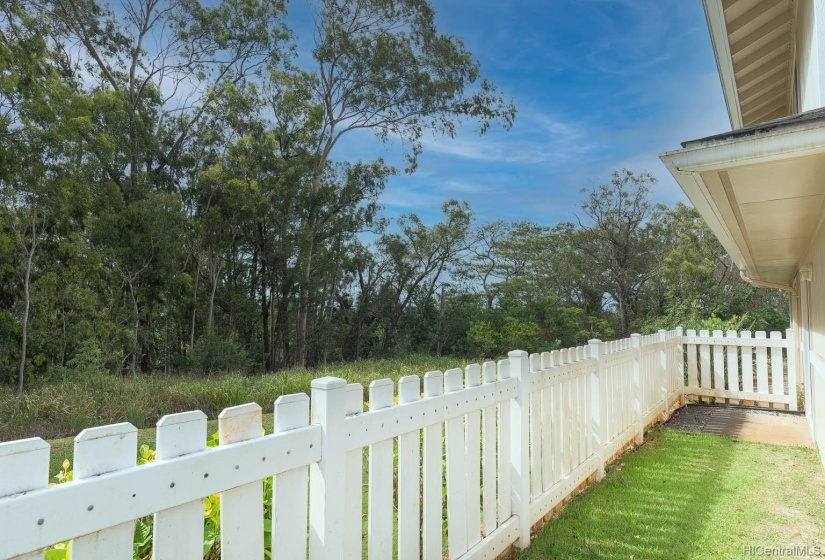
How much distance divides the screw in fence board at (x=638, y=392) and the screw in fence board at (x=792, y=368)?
A: 305cm

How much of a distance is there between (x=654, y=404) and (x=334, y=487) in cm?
511

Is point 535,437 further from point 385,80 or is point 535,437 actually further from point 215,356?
point 385,80

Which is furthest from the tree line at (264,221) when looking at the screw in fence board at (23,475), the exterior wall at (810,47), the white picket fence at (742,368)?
the exterior wall at (810,47)

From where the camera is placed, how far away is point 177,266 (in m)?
12.5

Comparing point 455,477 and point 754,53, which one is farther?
point 754,53

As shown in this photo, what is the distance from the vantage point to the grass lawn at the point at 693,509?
259 centimetres

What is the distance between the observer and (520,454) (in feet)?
8.43

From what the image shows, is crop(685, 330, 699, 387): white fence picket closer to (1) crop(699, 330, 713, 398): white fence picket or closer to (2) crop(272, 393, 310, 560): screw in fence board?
(1) crop(699, 330, 713, 398): white fence picket

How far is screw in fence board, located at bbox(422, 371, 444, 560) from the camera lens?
1.98m

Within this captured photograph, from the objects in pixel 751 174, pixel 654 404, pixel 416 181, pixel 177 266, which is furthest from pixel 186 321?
pixel 751 174

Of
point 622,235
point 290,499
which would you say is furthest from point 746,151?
point 622,235

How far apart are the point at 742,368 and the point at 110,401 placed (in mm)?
9257

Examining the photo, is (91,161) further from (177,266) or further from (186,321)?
(186,321)

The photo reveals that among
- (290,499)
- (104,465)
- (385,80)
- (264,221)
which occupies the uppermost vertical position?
(385,80)
